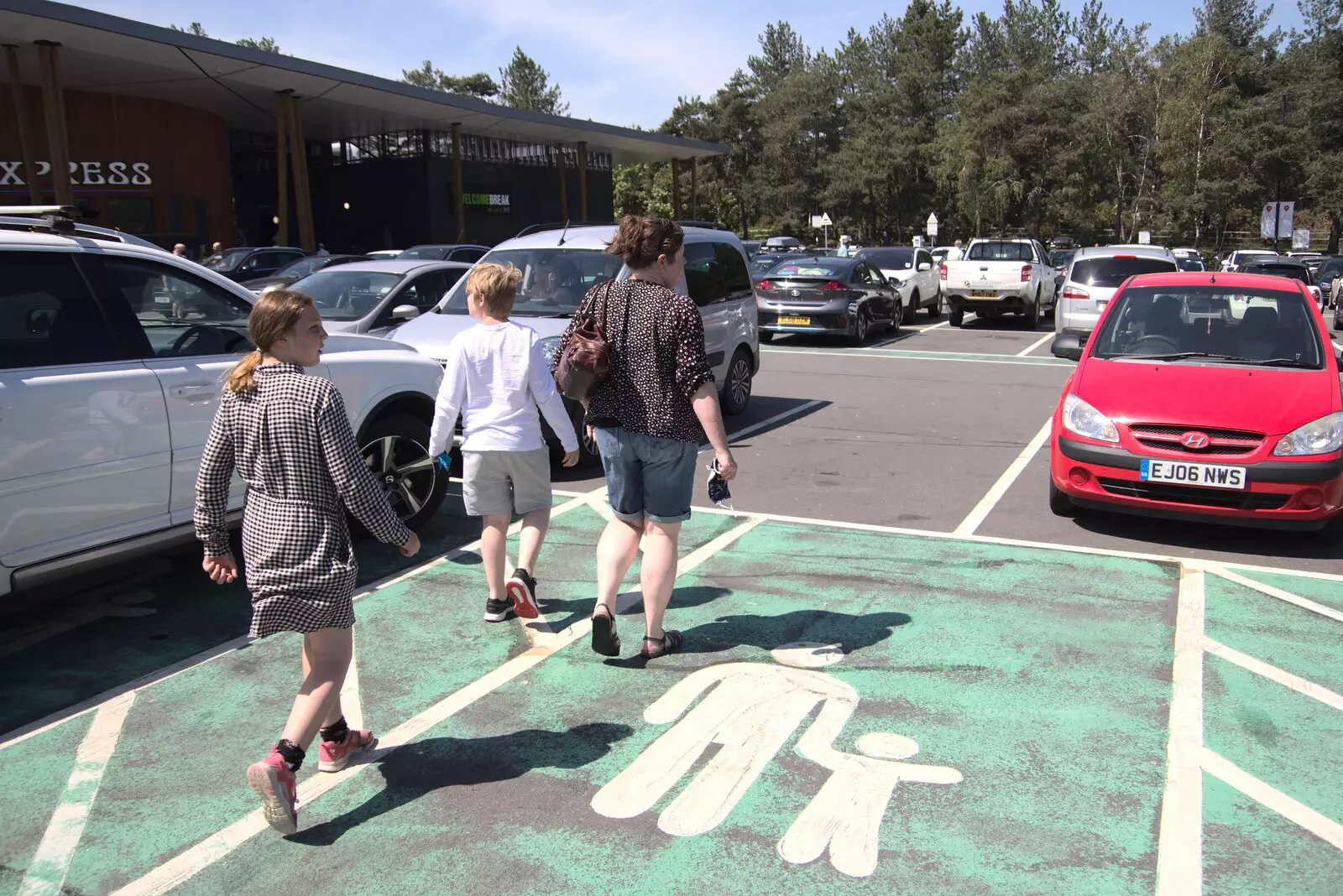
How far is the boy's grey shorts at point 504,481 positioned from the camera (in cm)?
484

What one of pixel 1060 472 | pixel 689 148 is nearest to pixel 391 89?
pixel 689 148

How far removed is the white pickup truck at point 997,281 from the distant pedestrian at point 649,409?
17.6 meters

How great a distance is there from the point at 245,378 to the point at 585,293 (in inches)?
228

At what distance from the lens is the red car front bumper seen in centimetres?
595

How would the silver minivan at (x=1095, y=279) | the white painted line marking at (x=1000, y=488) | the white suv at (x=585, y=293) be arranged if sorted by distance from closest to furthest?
the white painted line marking at (x=1000, y=488) < the white suv at (x=585, y=293) < the silver minivan at (x=1095, y=279)

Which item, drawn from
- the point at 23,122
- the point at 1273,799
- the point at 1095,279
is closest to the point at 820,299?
the point at 1095,279

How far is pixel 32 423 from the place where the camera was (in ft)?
14.4

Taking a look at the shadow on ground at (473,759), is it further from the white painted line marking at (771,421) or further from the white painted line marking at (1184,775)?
the white painted line marking at (771,421)

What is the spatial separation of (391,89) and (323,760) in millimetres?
27989

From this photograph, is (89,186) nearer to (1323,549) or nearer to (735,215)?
(1323,549)

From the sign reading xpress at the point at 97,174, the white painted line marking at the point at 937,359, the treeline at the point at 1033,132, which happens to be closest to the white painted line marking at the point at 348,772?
the white painted line marking at the point at 937,359

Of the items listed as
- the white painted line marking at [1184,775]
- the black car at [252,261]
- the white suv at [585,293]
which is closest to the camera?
the white painted line marking at [1184,775]

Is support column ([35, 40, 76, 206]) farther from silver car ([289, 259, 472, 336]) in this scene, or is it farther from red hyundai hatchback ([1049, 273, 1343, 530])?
red hyundai hatchback ([1049, 273, 1343, 530])

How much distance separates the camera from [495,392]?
15.8 ft
